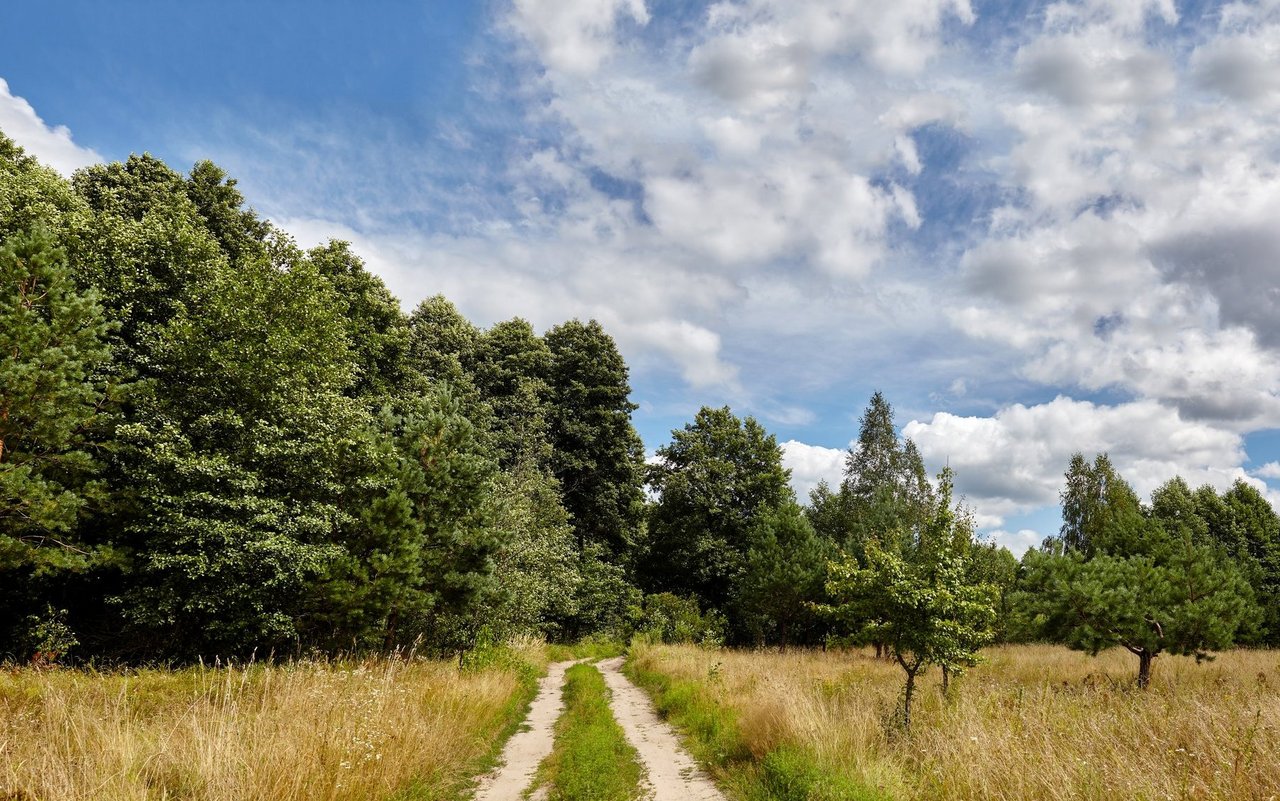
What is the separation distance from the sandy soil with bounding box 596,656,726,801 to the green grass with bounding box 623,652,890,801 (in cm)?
26

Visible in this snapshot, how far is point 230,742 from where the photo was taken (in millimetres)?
6109

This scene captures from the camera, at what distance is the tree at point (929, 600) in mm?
10414

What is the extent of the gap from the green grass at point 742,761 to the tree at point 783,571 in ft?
61.7

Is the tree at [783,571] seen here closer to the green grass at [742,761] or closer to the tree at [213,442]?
the green grass at [742,761]

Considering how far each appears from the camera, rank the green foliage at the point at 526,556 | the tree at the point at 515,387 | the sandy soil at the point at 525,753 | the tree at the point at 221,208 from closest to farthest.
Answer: the sandy soil at the point at 525,753
the green foliage at the point at 526,556
the tree at the point at 221,208
the tree at the point at 515,387

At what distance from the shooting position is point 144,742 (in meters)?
6.24

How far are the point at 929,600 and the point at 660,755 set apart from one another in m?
5.69

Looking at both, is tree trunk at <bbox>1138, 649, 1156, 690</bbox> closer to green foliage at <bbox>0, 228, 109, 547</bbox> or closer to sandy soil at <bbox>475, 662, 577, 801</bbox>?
sandy soil at <bbox>475, 662, 577, 801</bbox>

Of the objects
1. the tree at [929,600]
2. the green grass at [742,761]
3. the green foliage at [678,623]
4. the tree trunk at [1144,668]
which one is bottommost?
the green foliage at [678,623]

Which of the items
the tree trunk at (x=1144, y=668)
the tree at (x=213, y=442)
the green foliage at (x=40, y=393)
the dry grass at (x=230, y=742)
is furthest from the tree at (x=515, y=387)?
the tree trunk at (x=1144, y=668)

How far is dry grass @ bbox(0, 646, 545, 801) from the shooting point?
5.54m

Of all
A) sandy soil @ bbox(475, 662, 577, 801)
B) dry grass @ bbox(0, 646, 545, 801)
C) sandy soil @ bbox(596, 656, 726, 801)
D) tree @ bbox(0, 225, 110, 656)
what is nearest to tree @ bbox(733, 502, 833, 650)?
sandy soil @ bbox(596, 656, 726, 801)

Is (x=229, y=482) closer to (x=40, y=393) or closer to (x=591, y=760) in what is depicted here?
(x=40, y=393)

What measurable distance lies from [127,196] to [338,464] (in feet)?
66.8
